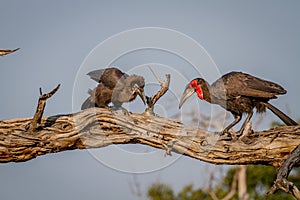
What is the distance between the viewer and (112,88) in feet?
28.8

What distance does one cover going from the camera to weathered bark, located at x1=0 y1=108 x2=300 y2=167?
21.8 ft

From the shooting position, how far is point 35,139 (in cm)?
661

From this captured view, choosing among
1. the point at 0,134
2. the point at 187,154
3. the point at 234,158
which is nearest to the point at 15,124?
the point at 0,134

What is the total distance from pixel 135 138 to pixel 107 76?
218cm

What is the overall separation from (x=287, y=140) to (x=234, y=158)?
0.60m

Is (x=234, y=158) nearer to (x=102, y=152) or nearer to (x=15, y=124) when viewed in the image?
(x=102, y=152)

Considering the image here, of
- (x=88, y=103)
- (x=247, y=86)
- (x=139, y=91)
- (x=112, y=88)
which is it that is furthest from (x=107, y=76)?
(x=247, y=86)

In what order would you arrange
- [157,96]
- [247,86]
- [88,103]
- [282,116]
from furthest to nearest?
→ 1. [88,103]
2. [247,86]
3. [282,116]
4. [157,96]

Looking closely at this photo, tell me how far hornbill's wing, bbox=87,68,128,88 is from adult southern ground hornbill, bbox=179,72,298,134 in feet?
3.72

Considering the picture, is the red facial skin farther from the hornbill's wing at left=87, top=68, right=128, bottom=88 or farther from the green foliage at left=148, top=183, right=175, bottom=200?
the green foliage at left=148, top=183, right=175, bottom=200

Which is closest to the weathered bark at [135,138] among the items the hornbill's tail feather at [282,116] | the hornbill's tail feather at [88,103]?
the hornbill's tail feather at [282,116]

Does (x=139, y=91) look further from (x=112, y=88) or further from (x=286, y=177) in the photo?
(x=286, y=177)

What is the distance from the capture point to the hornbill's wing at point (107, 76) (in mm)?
8734

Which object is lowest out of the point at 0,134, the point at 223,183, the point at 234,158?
the point at 223,183
